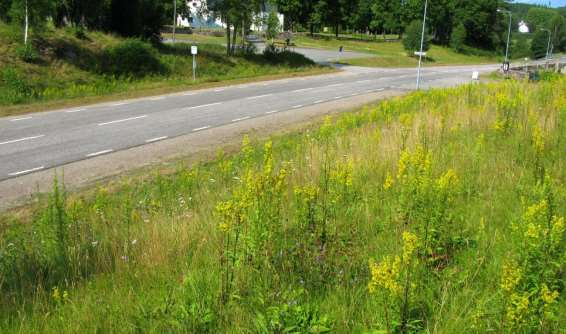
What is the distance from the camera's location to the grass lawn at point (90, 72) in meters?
19.4

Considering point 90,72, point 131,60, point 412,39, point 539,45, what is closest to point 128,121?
point 90,72

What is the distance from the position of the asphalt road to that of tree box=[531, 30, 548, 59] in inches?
4159

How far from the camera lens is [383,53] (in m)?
64.8

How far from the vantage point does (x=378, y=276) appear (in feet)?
9.14

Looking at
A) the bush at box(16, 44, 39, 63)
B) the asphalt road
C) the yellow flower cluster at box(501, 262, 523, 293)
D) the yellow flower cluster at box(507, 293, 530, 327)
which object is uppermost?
the bush at box(16, 44, 39, 63)

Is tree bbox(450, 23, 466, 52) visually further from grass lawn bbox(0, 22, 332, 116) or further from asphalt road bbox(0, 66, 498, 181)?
asphalt road bbox(0, 66, 498, 181)

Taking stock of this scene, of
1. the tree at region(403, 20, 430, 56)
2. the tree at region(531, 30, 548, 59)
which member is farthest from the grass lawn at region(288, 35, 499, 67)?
the tree at region(531, 30, 548, 59)

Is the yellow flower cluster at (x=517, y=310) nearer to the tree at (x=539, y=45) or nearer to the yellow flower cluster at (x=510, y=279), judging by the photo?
the yellow flower cluster at (x=510, y=279)

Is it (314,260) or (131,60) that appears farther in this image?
(131,60)

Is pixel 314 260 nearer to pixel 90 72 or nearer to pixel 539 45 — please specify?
pixel 90 72

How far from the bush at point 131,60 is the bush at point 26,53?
362 centimetres

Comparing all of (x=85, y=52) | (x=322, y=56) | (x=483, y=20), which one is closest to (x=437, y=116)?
(x=85, y=52)

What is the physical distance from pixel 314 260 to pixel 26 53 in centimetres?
2238

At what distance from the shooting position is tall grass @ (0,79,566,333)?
10.1 ft
